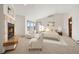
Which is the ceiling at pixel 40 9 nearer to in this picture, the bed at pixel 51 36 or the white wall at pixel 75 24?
the white wall at pixel 75 24

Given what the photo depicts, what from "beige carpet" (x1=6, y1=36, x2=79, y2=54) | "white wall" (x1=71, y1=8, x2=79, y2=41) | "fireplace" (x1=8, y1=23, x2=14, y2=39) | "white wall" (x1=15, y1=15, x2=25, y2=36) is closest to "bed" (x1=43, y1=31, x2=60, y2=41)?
"beige carpet" (x1=6, y1=36, x2=79, y2=54)

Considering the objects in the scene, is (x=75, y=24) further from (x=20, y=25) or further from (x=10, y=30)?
(x=10, y=30)

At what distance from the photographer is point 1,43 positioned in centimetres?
276

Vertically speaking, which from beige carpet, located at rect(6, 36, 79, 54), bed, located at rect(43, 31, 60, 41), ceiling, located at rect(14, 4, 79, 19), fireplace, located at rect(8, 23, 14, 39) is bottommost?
beige carpet, located at rect(6, 36, 79, 54)

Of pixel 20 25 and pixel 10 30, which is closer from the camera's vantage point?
pixel 10 30

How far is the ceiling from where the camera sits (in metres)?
2.84

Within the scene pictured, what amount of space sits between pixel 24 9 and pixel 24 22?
30 cm

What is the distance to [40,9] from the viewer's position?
2.92 meters

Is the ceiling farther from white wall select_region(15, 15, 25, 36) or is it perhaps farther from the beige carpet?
the beige carpet

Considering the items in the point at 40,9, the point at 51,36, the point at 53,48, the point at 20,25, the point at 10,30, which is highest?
the point at 40,9

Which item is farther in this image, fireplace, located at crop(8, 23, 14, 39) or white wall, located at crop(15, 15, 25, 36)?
white wall, located at crop(15, 15, 25, 36)

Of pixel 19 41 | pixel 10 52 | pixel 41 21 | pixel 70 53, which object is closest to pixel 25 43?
pixel 19 41

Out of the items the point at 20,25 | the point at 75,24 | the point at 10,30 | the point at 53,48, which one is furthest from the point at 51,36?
the point at 10,30

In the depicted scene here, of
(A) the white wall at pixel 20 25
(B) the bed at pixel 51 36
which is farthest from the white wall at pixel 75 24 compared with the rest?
(A) the white wall at pixel 20 25
